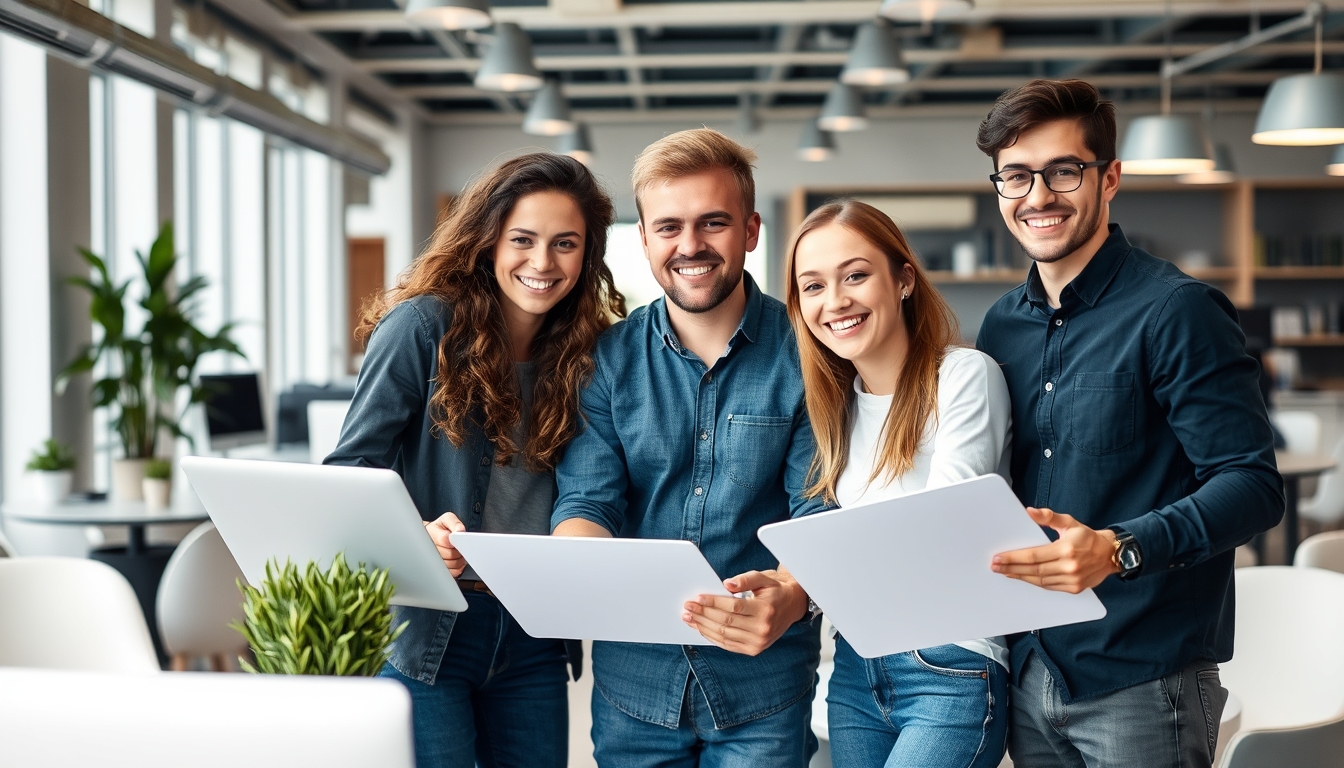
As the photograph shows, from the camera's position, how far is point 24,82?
186 inches

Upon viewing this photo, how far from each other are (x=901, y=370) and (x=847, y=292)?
0.51 ft

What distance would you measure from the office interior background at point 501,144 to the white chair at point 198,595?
→ 33.4 inches

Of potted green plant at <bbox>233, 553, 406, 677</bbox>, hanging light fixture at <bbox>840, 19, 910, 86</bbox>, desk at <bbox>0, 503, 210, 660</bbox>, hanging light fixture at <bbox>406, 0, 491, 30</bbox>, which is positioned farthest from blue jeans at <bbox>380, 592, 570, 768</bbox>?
hanging light fixture at <bbox>840, 19, 910, 86</bbox>

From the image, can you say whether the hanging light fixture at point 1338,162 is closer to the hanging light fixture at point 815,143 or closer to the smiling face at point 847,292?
the hanging light fixture at point 815,143

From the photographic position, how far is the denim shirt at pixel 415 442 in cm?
179

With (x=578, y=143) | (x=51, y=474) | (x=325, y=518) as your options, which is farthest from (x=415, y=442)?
(x=578, y=143)

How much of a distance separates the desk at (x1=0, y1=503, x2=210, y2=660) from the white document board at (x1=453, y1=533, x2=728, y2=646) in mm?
2751

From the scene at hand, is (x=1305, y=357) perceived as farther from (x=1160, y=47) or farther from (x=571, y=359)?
(x=571, y=359)

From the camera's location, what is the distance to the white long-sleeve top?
162 cm

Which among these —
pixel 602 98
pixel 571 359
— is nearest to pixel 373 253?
pixel 602 98

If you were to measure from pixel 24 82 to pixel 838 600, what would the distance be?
466 cm

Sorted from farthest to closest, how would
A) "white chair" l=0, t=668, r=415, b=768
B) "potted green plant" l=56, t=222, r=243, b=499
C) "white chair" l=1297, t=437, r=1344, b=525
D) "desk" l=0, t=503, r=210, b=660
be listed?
"white chair" l=1297, t=437, r=1344, b=525 < "potted green plant" l=56, t=222, r=243, b=499 < "desk" l=0, t=503, r=210, b=660 < "white chair" l=0, t=668, r=415, b=768

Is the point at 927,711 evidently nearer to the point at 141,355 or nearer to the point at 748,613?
the point at 748,613

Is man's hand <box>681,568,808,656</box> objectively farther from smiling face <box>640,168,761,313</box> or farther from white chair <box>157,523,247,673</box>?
white chair <box>157,523,247,673</box>
